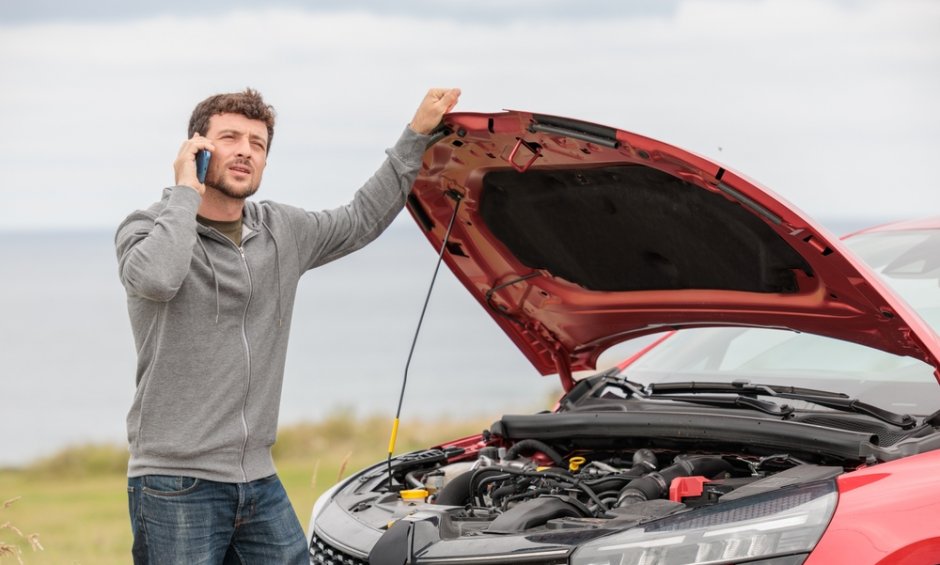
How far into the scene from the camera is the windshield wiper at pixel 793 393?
3363 millimetres

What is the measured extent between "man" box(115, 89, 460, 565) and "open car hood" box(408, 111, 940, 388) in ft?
2.42

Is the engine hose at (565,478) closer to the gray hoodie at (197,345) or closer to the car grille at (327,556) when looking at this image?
the car grille at (327,556)

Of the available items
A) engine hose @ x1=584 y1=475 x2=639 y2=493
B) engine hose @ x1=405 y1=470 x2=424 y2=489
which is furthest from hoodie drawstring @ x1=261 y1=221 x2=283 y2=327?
engine hose @ x1=584 y1=475 x2=639 y2=493

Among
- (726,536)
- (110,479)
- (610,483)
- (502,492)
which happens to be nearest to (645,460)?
(610,483)

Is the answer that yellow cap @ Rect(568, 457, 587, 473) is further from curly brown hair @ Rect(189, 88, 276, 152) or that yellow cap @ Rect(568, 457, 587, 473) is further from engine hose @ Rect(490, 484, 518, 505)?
curly brown hair @ Rect(189, 88, 276, 152)

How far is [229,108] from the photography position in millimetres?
3299

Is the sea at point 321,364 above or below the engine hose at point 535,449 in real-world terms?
below

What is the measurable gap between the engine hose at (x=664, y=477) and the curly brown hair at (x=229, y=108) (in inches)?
59.2

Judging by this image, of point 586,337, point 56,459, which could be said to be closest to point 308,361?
point 56,459

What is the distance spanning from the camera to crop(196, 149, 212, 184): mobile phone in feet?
10.2

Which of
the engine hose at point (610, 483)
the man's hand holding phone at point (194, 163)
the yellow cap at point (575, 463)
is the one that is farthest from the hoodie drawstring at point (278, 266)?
the yellow cap at point (575, 463)

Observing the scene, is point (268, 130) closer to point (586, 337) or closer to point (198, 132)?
point (198, 132)

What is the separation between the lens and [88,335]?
283ft

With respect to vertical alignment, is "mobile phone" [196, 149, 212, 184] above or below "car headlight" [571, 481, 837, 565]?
above
